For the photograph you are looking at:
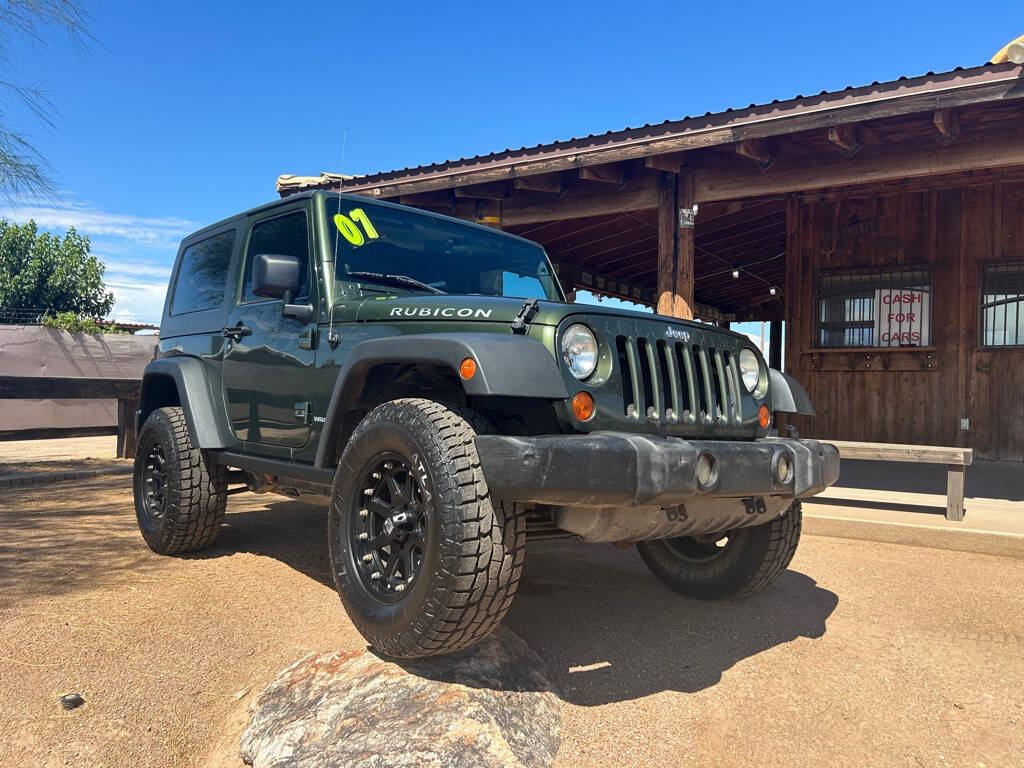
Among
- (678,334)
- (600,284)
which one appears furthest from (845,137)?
(600,284)

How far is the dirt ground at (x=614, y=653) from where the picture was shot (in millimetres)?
2395

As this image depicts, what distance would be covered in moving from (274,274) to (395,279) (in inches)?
21.4

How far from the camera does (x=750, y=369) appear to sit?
3258 millimetres

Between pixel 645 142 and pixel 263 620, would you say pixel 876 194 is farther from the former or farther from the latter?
pixel 263 620

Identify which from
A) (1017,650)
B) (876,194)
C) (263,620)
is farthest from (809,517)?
(876,194)

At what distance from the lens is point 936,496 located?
6.32 meters

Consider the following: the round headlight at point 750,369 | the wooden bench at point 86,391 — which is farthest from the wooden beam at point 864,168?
the wooden bench at point 86,391

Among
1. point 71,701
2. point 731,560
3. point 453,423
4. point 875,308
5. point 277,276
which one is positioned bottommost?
point 71,701

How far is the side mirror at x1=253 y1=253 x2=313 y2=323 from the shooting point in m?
3.18

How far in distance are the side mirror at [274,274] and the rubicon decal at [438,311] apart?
1.86 ft

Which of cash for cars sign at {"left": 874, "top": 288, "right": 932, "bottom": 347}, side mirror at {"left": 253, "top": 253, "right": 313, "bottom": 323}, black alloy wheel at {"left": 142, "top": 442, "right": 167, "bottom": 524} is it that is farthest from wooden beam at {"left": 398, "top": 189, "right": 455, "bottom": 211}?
side mirror at {"left": 253, "top": 253, "right": 313, "bottom": 323}

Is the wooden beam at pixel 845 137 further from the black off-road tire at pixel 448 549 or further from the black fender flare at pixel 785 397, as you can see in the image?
the black off-road tire at pixel 448 549

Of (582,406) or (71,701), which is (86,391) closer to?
(71,701)

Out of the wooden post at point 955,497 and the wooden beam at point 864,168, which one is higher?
the wooden beam at point 864,168
